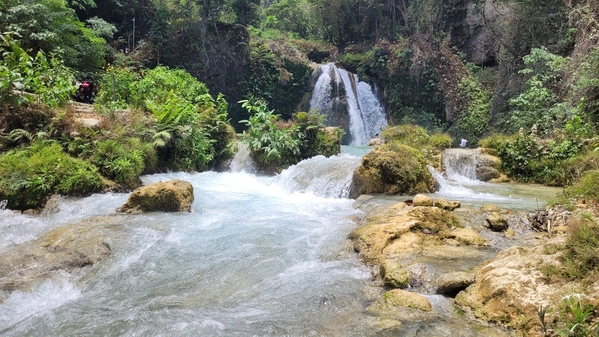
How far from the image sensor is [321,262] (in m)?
5.24

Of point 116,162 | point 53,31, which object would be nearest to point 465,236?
point 116,162

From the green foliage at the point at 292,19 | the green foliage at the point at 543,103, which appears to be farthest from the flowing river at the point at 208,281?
the green foliage at the point at 292,19

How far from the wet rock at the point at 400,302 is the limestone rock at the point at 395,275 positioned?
0.38 m

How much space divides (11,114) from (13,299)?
7.22 m

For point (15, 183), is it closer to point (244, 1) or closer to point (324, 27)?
point (244, 1)

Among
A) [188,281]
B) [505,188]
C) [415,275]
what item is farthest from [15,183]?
[505,188]

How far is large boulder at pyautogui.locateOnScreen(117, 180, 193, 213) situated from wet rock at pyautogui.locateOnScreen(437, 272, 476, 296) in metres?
5.67

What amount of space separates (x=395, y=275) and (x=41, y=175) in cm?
766

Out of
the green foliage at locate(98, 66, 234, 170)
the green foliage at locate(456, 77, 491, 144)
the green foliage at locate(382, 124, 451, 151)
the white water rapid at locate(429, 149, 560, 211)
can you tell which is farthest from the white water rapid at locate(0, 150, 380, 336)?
the green foliage at locate(456, 77, 491, 144)

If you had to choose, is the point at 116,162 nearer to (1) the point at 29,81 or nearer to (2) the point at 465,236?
(1) the point at 29,81

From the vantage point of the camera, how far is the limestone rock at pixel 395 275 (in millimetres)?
4207

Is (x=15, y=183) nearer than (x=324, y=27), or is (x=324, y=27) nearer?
(x=15, y=183)

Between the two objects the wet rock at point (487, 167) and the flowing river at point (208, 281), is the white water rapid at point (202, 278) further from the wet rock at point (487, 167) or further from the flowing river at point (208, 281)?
the wet rock at point (487, 167)

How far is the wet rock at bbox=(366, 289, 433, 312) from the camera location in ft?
11.9
